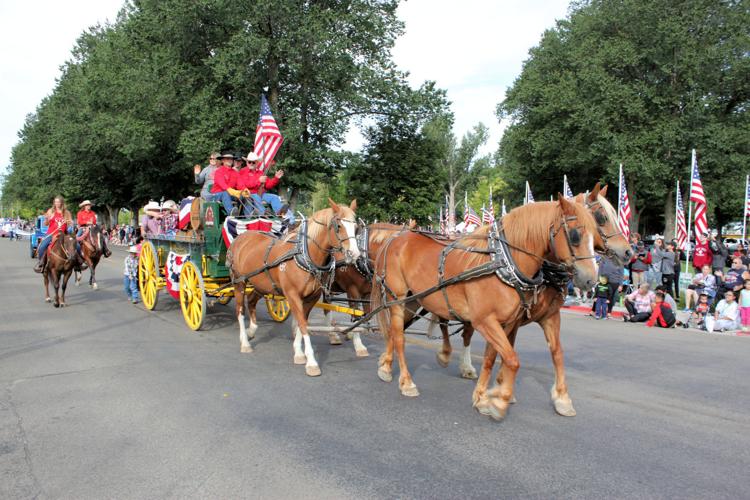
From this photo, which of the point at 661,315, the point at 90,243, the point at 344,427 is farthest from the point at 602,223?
the point at 90,243

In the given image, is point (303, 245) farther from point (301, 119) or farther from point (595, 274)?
point (301, 119)

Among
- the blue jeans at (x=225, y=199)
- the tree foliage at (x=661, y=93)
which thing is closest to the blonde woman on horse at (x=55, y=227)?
the blue jeans at (x=225, y=199)

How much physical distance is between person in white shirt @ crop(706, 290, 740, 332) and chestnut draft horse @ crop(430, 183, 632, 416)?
7.43m

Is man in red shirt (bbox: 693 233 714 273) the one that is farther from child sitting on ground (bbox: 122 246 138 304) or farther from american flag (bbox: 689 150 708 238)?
child sitting on ground (bbox: 122 246 138 304)

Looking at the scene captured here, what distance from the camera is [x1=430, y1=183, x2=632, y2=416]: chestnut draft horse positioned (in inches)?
178

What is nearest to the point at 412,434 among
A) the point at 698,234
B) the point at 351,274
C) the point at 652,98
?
the point at 351,274

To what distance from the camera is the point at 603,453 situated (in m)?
4.28

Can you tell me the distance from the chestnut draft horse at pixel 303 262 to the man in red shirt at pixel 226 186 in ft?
5.40

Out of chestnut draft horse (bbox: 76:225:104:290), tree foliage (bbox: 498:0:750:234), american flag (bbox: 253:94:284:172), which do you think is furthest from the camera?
tree foliage (bbox: 498:0:750:234)

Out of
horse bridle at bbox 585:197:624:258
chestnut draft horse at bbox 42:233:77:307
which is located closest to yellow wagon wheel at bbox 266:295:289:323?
chestnut draft horse at bbox 42:233:77:307

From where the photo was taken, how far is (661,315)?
11.1 meters

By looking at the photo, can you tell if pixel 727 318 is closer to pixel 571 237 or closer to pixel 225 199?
pixel 571 237

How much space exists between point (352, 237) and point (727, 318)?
346 inches

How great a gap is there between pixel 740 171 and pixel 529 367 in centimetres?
3000
